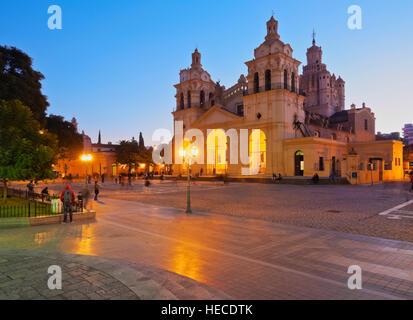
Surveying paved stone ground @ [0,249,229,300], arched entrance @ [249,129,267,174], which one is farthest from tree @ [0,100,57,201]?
arched entrance @ [249,129,267,174]

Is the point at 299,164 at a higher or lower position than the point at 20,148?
lower

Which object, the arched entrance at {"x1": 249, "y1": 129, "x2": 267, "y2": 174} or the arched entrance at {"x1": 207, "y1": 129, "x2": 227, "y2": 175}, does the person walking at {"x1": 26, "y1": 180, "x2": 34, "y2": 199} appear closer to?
the arched entrance at {"x1": 249, "y1": 129, "x2": 267, "y2": 174}

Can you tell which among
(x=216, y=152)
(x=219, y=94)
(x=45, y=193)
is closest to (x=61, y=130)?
(x=45, y=193)

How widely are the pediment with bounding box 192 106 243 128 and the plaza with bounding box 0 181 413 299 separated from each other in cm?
3684

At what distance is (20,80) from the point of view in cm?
2309

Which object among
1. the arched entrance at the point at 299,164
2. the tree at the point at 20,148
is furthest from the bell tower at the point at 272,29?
the tree at the point at 20,148

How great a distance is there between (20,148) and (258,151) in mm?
38076

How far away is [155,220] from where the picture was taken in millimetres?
11867

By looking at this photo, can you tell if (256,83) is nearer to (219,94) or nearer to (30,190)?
(219,94)

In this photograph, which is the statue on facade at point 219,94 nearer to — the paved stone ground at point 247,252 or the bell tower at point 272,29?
the bell tower at point 272,29

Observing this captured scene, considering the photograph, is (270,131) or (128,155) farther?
(128,155)

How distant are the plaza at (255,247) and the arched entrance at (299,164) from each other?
2807 centimetres

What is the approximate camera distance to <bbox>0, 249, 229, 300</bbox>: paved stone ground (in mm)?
4535
